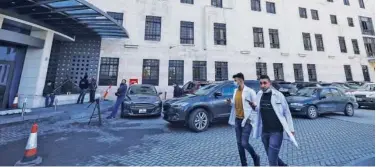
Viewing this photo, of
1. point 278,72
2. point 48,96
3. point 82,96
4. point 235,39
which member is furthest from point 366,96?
point 48,96

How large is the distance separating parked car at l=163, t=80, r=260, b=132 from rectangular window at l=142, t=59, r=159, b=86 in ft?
29.0

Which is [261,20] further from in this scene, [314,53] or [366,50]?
[366,50]

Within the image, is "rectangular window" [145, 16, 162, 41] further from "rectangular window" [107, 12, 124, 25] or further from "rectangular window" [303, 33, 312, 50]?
"rectangular window" [303, 33, 312, 50]

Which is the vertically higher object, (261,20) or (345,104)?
(261,20)

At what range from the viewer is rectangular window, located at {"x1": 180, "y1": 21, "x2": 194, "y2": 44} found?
1688cm

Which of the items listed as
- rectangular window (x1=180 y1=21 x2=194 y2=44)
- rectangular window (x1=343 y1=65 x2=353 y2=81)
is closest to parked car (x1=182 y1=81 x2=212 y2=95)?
rectangular window (x1=180 y1=21 x2=194 y2=44)

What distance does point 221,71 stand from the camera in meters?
17.1

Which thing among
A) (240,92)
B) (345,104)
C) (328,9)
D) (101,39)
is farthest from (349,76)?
(101,39)

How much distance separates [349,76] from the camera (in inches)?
841

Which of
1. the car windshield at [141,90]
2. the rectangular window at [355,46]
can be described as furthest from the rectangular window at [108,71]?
the rectangular window at [355,46]

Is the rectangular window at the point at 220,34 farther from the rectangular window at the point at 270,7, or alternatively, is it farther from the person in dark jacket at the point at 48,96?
the person in dark jacket at the point at 48,96

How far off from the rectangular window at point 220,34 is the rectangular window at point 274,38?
17.9 ft

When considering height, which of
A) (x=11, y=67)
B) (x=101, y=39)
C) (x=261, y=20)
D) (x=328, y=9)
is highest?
(x=328, y=9)

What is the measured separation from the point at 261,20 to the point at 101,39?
16.3m
